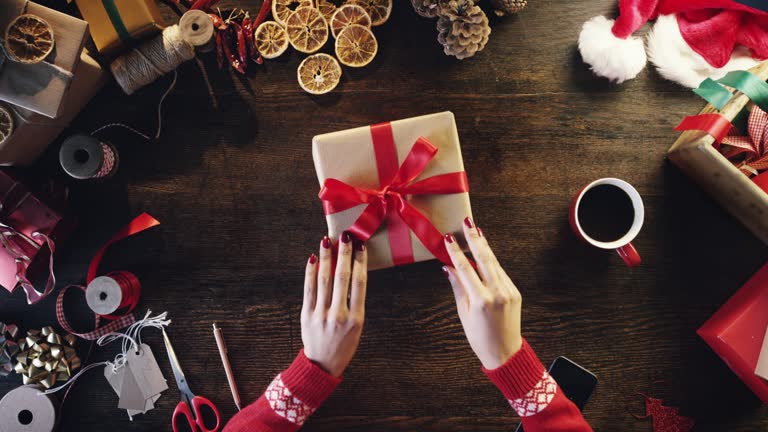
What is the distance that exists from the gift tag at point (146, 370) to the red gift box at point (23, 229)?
345mm

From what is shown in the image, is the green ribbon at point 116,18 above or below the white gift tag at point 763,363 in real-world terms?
above

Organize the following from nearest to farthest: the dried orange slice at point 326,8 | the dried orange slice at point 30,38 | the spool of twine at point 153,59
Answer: the dried orange slice at point 30,38 → the spool of twine at point 153,59 → the dried orange slice at point 326,8

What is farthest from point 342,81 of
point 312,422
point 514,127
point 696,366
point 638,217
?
point 696,366

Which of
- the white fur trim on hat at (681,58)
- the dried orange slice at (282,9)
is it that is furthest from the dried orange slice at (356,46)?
the white fur trim on hat at (681,58)

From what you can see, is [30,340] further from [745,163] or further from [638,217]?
[745,163]

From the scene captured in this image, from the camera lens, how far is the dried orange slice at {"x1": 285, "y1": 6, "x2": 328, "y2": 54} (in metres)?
1.35

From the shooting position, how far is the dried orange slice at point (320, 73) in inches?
53.7

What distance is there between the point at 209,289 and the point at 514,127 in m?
1.06

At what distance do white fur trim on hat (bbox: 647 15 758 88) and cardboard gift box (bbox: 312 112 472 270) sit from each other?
0.72 meters

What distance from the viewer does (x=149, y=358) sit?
1392mm

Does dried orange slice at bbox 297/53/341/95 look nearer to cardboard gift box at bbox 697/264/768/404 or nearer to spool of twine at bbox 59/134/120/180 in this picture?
spool of twine at bbox 59/134/120/180

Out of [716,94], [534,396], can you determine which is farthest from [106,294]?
[716,94]

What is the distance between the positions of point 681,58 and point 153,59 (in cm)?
154

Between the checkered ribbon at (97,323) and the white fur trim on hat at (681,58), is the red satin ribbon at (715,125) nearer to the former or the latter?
the white fur trim on hat at (681,58)
